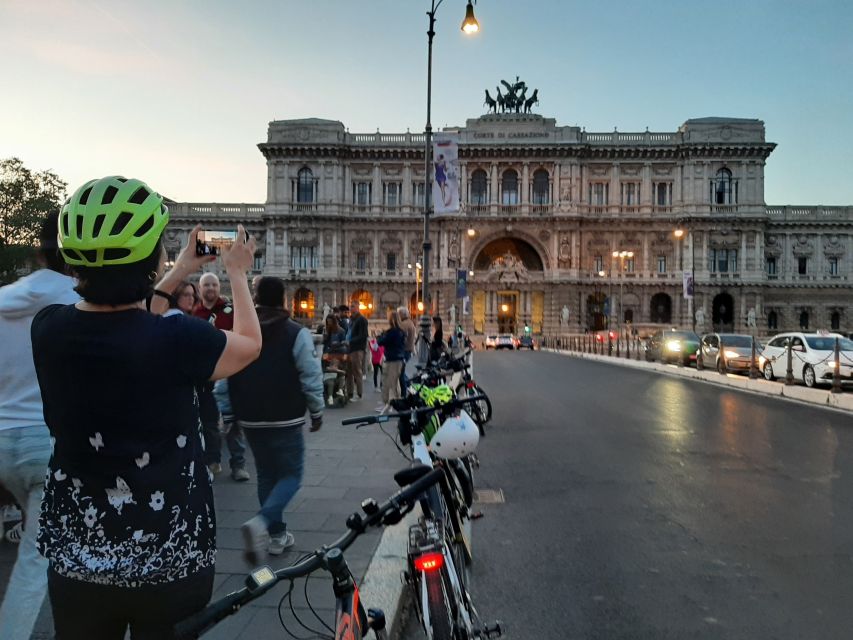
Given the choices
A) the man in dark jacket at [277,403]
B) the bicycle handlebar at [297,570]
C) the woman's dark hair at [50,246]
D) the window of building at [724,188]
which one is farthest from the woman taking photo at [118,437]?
the window of building at [724,188]

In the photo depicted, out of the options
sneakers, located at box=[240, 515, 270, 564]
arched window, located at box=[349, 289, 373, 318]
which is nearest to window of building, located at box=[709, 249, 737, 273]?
arched window, located at box=[349, 289, 373, 318]

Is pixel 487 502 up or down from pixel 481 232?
down

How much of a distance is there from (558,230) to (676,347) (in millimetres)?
32657

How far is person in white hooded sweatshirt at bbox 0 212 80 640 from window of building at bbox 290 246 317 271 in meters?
56.7

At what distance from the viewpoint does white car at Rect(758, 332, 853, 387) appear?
16.5m

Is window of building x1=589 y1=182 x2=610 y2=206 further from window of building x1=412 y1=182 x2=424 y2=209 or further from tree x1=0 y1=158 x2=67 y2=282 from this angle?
tree x1=0 y1=158 x2=67 y2=282

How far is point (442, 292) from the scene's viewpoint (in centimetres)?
5772

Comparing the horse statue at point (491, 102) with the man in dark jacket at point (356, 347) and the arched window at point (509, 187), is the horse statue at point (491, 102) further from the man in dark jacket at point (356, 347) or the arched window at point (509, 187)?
the man in dark jacket at point (356, 347)

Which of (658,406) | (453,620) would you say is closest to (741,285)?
(658,406)

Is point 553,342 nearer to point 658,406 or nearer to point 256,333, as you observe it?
point 658,406

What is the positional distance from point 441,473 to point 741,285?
203ft

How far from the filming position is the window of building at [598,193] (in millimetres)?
59125

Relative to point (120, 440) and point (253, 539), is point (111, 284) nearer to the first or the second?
point (120, 440)

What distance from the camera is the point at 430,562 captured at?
114 inches
